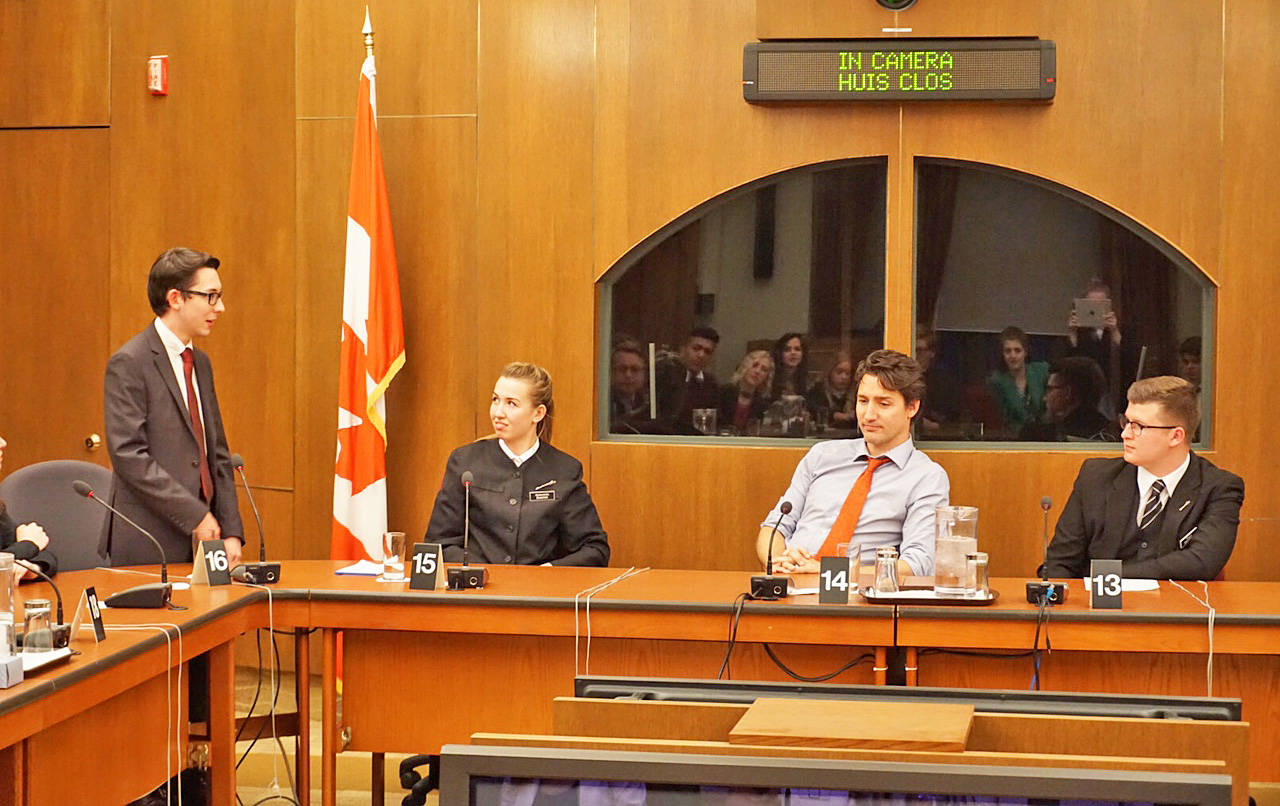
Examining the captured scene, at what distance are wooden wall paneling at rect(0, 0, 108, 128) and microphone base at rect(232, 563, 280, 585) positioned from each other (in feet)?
9.18

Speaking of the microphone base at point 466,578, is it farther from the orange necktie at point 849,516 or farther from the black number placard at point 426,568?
the orange necktie at point 849,516

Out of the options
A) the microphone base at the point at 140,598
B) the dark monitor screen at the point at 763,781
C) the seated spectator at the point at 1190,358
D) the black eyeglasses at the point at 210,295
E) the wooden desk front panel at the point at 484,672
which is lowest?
the wooden desk front panel at the point at 484,672

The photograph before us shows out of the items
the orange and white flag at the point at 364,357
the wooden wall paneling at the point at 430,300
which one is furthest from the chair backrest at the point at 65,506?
the wooden wall paneling at the point at 430,300

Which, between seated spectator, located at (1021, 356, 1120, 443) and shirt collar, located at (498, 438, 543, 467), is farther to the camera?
seated spectator, located at (1021, 356, 1120, 443)

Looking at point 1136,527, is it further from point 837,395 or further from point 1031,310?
point 837,395

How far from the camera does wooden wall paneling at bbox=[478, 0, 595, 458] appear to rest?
541 cm

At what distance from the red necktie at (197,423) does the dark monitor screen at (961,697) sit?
273 centimetres

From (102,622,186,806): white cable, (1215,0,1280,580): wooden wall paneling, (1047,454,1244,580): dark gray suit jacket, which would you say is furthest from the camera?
(1215,0,1280,580): wooden wall paneling

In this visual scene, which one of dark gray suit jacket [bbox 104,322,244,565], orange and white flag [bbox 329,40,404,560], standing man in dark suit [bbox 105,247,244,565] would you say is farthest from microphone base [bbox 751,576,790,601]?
orange and white flag [bbox 329,40,404,560]

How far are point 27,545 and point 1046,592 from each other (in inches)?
106

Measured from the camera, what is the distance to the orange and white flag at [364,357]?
5285 mm

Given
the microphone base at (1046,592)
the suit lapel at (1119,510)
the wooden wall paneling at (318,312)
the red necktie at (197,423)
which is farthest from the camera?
the wooden wall paneling at (318,312)

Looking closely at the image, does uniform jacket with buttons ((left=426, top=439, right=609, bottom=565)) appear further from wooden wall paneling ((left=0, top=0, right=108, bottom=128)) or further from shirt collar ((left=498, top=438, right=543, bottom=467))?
wooden wall paneling ((left=0, top=0, right=108, bottom=128))

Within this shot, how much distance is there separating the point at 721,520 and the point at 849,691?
3437mm
